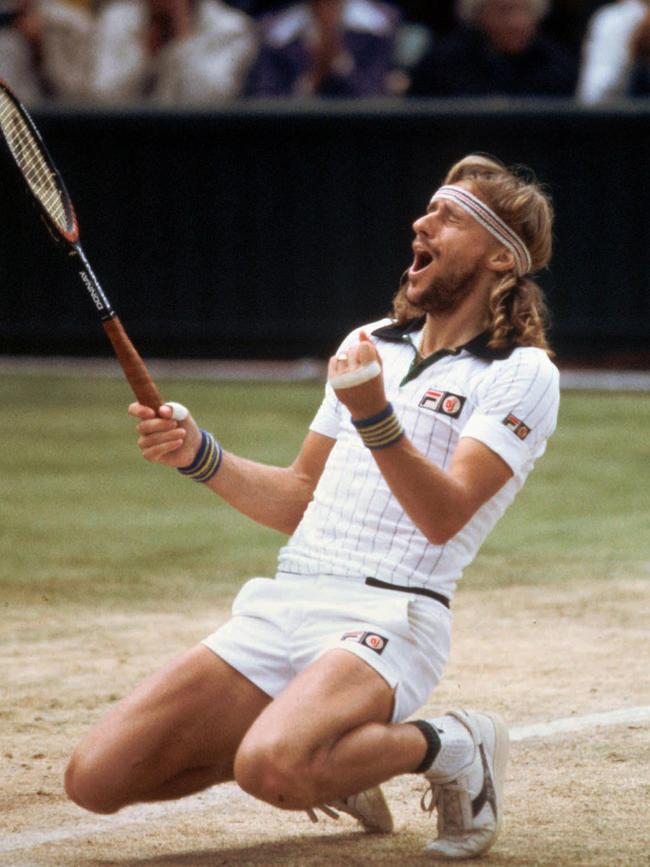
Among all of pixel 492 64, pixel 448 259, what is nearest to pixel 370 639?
pixel 448 259

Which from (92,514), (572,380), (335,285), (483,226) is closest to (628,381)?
(572,380)

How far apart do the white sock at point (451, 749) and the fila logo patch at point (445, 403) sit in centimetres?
70

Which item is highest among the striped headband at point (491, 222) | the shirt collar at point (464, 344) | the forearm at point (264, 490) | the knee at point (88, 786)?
the striped headband at point (491, 222)

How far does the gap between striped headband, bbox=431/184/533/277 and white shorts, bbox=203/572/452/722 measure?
2.84 feet

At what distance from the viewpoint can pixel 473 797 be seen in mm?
4117

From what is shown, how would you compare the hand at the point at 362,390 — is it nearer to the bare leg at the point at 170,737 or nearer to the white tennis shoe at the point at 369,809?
the bare leg at the point at 170,737

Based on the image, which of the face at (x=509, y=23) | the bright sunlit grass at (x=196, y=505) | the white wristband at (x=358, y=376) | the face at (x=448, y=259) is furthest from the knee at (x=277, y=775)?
the face at (x=509, y=23)

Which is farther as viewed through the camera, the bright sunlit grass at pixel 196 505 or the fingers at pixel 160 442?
the bright sunlit grass at pixel 196 505

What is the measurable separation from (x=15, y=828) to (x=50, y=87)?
948 cm

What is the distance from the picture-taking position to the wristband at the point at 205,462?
4516 mm

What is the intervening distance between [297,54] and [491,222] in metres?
8.53

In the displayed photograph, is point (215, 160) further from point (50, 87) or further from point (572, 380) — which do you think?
point (572, 380)

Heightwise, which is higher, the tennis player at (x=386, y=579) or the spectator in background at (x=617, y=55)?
the spectator in background at (x=617, y=55)

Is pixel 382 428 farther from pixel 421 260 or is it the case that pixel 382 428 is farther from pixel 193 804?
pixel 193 804
